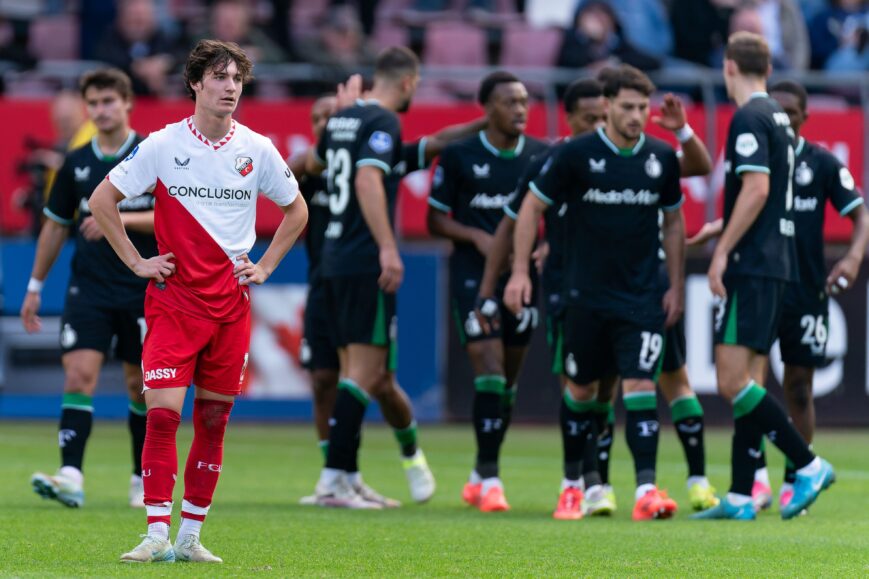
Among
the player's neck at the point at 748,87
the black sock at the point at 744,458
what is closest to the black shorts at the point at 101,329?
the black sock at the point at 744,458

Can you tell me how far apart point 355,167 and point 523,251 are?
1294 millimetres

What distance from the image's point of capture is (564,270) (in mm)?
9203

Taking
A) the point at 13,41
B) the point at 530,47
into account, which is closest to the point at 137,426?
the point at 530,47

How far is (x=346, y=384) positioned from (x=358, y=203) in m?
1.05

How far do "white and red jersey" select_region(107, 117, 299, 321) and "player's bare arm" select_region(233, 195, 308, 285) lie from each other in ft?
0.23

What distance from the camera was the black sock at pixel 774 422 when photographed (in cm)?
864

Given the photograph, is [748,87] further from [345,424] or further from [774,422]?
[345,424]

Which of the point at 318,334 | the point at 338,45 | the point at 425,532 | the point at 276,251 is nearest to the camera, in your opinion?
the point at 276,251

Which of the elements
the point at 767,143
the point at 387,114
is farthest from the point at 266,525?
the point at 767,143

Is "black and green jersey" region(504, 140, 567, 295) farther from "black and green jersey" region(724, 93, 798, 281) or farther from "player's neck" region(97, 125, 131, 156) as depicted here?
"player's neck" region(97, 125, 131, 156)

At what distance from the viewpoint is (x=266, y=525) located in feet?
27.2

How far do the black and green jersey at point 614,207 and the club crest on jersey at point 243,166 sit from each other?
2.44 metres

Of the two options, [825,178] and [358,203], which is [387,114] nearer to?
[358,203]

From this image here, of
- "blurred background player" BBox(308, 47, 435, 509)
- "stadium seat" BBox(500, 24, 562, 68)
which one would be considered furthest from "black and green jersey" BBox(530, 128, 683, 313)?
"stadium seat" BBox(500, 24, 562, 68)
